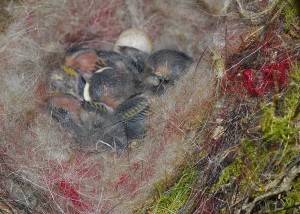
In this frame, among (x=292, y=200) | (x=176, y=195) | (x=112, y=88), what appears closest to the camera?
(x=292, y=200)

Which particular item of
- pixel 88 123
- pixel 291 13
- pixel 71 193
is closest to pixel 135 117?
pixel 88 123

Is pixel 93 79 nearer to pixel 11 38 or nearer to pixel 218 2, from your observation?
pixel 11 38

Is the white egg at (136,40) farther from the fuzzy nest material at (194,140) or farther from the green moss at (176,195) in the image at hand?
the green moss at (176,195)

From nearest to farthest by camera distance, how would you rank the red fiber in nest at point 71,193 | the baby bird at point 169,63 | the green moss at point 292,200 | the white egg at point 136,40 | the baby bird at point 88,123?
the green moss at point 292,200 < the red fiber in nest at point 71,193 < the baby bird at point 88,123 < the baby bird at point 169,63 < the white egg at point 136,40

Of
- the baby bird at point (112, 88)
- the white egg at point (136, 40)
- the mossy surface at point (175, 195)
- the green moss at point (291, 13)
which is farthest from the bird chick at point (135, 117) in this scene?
the green moss at point (291, 13)

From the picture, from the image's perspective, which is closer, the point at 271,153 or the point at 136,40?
the point at 271,153

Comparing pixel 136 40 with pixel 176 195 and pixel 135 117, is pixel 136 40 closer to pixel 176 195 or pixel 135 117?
pixel 135 117
